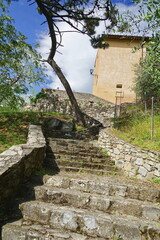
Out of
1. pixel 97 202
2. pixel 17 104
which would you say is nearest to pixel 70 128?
pixel 17 104

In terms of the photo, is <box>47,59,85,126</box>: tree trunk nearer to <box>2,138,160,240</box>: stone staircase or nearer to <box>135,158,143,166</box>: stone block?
<box>135,158,143,166</box>: stone block

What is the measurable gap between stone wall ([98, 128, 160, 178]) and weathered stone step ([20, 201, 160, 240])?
2.12m

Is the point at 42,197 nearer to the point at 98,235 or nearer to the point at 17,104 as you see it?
the point at 98,235

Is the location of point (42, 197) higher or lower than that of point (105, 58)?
lower

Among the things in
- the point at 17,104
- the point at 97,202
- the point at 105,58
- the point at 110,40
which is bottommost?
the point at 97,202

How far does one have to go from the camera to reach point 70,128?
848 centimetres

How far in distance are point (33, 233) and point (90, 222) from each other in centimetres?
68

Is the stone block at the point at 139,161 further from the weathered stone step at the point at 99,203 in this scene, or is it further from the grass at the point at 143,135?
the weathered stone step at the point at 99,203

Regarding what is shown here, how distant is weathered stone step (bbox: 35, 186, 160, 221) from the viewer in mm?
2410

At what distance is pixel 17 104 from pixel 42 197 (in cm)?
635

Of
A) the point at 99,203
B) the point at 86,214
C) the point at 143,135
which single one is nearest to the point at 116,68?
the point at 143,135

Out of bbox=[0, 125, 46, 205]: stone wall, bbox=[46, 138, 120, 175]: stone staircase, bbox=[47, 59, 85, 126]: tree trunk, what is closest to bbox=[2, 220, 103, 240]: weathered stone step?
bbox=[0, 125, 46, 205]: stone wall

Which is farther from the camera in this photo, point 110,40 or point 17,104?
point 110,40

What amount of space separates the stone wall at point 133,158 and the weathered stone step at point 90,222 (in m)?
2.12
